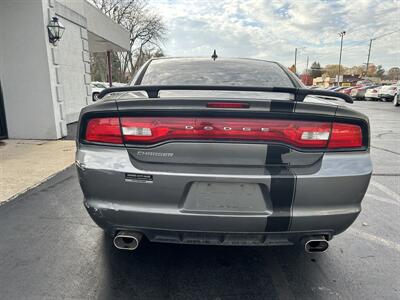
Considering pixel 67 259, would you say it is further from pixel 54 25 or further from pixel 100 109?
pixel 54 25

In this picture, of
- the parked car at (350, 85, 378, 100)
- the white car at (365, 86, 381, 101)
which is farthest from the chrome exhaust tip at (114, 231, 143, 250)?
the parked car at (350, 85, 378, 100)

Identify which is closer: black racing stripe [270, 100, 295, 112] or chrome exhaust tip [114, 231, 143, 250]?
black racing stripe [270, 100, 295, 112]

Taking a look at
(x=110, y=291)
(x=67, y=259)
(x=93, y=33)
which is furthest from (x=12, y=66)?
(x=110, y=291)

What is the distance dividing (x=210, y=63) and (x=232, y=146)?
1.51 m

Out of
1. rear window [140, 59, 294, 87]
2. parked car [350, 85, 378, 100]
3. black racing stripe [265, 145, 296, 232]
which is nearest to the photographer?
black racing stripe [265, 145, 296, 232]

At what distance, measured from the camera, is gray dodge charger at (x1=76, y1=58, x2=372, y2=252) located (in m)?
1.81

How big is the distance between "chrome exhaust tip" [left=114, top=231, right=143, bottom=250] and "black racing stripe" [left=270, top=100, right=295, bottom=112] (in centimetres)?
115

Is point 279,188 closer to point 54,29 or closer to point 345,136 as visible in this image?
point 345,136

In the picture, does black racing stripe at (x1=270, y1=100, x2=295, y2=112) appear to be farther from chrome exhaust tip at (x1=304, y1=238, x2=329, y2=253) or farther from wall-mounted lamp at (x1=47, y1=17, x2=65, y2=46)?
wall-mounted lamp at (x1=47, y1=17, x2=65, y2=46)

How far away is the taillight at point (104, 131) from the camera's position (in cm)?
188

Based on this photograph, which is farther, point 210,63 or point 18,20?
point 18,20

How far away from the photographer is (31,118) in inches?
289

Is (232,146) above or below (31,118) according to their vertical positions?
above

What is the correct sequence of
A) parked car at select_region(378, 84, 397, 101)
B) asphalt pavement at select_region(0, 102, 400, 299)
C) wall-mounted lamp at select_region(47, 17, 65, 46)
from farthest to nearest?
1. parked car at select_region(378, 84, 397, 101)
2. wall-mounted lamp at select_region(47, 17, 65, 46)
3. asphalt pavement at select_region(0, 102, 400, 299)
